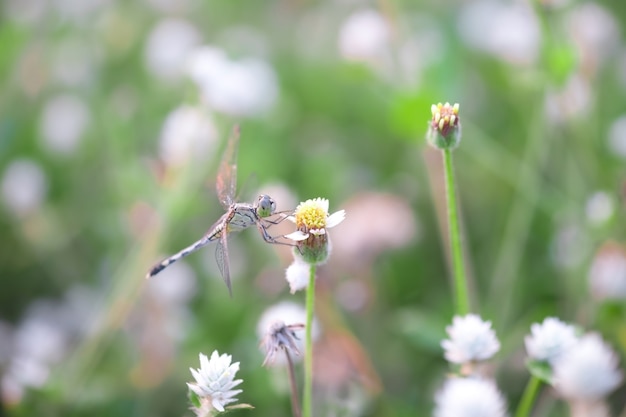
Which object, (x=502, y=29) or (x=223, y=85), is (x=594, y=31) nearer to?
(x=502, y=29)

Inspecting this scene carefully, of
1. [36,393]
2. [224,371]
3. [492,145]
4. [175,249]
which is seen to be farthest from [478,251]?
[224,371]

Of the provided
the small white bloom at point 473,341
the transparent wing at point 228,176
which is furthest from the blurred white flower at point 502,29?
the small white bloom at point 473,341

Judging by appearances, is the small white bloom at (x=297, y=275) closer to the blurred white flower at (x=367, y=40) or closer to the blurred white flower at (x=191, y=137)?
the blurred white flower at (x=191, y=137)

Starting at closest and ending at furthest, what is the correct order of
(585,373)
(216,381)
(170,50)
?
1. (216,381)
2. (585,373)
3. (170,50)

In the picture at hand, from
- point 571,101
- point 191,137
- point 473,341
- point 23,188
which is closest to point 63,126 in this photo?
point 23,188

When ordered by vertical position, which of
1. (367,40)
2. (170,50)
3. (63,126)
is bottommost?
(367,40)

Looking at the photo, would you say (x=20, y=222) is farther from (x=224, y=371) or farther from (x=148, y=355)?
(x=224, y=371)
